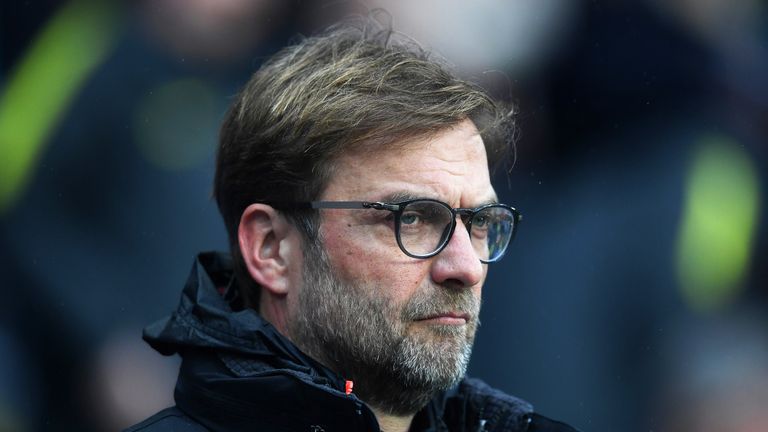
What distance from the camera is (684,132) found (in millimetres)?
4219

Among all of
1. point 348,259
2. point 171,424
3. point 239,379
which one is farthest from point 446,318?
point 171,424

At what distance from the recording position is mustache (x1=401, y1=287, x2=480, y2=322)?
7.57 ft

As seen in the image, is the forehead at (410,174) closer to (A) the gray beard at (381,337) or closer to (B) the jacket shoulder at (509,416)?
(A) the gray beard at (381,337)

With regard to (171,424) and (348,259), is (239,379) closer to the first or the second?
(171,424)

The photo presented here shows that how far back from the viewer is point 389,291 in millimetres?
2305

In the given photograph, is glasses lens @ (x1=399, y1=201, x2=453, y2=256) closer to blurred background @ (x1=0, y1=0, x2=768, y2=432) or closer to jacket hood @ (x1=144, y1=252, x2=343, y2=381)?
jacket hood @ (x1=144, y1=252, x2=343, y2=381)

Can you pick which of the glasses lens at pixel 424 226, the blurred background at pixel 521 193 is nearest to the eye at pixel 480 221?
the glasses lens at pixel 424 226

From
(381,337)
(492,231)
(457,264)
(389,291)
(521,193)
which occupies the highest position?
(521,193)

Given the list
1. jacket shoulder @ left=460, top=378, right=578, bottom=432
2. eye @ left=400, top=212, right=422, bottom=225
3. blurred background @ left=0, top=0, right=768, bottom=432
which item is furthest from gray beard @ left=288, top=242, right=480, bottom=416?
blurred background @ left=0, top=0, right=768, bottom=432

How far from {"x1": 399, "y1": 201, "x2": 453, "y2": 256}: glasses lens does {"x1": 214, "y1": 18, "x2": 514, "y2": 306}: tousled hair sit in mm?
171

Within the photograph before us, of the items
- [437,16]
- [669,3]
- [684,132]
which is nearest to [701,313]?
[684,132]

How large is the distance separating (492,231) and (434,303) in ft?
0.99

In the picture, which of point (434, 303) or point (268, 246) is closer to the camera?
point (434, 303)

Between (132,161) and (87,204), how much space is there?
0.22 metres
